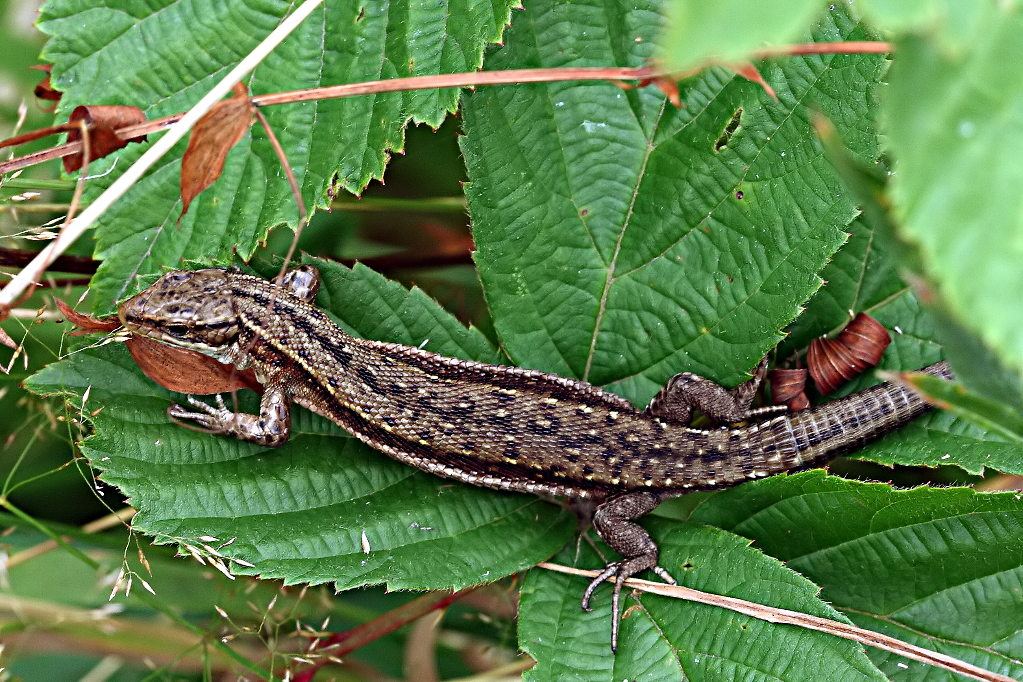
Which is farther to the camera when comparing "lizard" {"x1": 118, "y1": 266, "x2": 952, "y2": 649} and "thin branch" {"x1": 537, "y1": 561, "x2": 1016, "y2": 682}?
"lizard" {"x1": 118, "y1": 266, "x2": 952, "y2": 649}

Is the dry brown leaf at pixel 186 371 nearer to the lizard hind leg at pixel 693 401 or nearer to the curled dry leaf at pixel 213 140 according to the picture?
the curled dry leaf at pixel 213 140

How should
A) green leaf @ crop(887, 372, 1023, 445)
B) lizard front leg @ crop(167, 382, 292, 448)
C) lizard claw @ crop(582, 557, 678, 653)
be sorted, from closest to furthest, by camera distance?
green leaf @ crop(887, 372, 1023, 445), lizard claw @ crop(582, 557, 678, 653), lizard front leg @ crop(167, 382, 292, 448)

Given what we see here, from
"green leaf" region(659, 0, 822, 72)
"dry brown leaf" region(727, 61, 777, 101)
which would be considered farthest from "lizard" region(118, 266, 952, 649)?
"green leaf" region(659, 0, 822, 72)

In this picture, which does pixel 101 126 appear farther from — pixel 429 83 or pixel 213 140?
pixel 429 83

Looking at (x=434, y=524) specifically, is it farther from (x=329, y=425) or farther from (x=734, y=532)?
(x=734, y=532)

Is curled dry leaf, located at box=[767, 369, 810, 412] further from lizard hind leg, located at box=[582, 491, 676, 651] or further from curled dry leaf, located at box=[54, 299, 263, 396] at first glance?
curled dry leaf, located at box=[54, 299, 263, 396]

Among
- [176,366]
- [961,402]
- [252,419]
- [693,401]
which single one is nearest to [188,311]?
[176,366]

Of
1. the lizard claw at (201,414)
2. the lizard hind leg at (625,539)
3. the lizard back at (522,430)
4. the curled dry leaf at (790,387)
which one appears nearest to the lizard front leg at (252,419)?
the lizard claw at (201,414)
